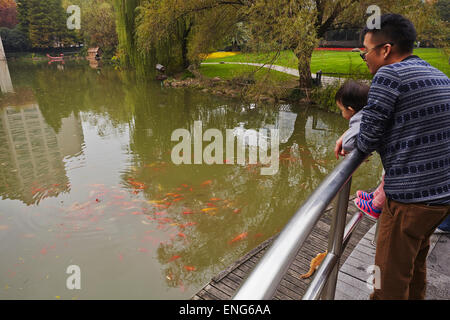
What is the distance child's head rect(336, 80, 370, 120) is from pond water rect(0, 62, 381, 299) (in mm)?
2830

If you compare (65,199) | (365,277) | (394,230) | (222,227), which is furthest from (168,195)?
(394,230)

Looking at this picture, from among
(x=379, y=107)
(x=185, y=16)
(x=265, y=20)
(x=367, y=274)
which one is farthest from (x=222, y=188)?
(x=185, y=16)

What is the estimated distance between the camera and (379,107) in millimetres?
1255

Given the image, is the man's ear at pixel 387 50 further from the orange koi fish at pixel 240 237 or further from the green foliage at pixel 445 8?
the green foliage at pixel 445 8

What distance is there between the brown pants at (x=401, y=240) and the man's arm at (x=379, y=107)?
1.10ft

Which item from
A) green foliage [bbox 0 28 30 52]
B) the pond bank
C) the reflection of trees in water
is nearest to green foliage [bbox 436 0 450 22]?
the pond bank

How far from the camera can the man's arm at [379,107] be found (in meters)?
1.24

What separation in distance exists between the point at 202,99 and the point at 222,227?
11.1 meters

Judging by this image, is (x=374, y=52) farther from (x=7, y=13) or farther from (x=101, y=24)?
(x=7, y=13)

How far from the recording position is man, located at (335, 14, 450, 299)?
1.24m

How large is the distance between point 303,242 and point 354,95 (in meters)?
1.49

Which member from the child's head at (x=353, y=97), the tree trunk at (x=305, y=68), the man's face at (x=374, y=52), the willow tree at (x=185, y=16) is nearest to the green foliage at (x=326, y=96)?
the tree trunk at (x=305, y=68)

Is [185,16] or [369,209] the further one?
[185,16]

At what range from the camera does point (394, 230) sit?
137 cm
